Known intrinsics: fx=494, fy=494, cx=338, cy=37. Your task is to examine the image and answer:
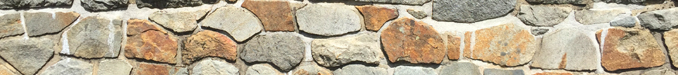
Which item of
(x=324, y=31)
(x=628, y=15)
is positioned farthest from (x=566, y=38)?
(x=324, y=31)

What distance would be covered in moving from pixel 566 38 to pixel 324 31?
633mm

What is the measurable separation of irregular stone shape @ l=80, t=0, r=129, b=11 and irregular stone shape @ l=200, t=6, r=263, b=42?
0.73ft

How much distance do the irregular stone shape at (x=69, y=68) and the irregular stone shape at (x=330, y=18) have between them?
2.15 feet

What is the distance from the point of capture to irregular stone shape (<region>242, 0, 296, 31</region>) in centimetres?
129

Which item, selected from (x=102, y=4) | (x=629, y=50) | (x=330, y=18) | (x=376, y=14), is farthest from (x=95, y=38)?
(x=629, y=50)

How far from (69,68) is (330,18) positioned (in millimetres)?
785

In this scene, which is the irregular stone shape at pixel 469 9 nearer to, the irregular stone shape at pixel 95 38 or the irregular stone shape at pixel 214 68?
the irregular stone shape at pixel 214 68

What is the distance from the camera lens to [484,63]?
4.38 feet

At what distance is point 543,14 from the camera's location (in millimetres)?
1260

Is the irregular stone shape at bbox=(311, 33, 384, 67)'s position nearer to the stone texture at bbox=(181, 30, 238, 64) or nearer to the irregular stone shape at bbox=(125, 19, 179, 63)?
the stone texture at bbox=(181, 30, 238, 64)

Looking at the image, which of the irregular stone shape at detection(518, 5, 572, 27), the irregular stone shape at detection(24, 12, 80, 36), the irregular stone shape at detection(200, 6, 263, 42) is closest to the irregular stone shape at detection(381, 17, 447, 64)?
the irregular stone shape at detection(518, 5, 572, 27)

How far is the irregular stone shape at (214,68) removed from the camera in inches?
54.4

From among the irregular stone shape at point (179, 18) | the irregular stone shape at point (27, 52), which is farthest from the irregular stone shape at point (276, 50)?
the irregular stone shape at point (27, 52)

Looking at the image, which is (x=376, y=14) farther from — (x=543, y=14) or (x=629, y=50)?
(x=629, y=50)
